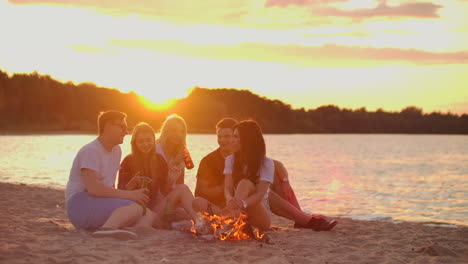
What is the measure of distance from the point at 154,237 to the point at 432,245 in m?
3.30

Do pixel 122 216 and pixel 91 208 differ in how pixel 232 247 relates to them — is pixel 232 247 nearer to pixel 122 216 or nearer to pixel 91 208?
pixel 122 216

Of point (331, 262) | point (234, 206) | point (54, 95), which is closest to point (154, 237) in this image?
point (234, 206)

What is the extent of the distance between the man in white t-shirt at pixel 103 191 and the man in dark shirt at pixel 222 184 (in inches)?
47.4

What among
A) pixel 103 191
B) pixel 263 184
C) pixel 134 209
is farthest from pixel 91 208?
pixel 263 184

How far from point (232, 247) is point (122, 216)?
1.31 meters

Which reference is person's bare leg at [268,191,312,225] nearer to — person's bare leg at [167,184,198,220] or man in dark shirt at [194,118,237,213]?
man in dark shirt at [194,118,237,213]

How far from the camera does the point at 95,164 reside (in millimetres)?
5859

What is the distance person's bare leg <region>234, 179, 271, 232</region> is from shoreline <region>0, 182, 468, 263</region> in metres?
0.26

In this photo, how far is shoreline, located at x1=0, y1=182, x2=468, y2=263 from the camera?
5.18 m

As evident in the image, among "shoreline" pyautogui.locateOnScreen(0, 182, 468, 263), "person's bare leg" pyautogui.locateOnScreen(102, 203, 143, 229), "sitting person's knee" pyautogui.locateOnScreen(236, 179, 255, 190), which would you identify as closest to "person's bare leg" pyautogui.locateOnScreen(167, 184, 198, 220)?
"shoreline" pyautogui.locateOnScreen(0, 182, 468, 263)

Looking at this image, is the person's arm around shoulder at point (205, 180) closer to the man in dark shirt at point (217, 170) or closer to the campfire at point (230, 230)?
the man in dark shirt at point (217, 170)

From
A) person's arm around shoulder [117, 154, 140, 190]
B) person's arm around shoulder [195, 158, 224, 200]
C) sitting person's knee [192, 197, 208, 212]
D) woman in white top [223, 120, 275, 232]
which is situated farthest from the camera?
person's arm around shoulder [195, 158, 224, 200]

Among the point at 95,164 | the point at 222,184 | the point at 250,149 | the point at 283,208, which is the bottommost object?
the point at 283,208

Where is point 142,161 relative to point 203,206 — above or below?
above
